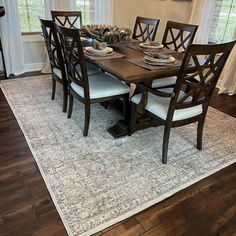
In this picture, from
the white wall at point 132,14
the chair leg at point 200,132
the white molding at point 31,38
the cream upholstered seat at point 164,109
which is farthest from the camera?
the white wall at point 132,14

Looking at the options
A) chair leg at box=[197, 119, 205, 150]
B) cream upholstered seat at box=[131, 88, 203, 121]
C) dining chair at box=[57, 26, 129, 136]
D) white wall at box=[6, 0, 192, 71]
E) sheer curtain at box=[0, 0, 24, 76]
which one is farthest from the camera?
white wall at box=[6, 0, 192, 71]

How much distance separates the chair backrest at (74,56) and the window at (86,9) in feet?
7.24

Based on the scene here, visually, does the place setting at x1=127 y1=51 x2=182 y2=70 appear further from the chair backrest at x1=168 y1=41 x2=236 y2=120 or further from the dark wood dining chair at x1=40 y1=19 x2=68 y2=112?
the dark wood dining chair at x1=40 y1=19 x2=68 y2=112

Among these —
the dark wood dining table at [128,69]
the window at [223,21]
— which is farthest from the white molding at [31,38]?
the window at [223,21]

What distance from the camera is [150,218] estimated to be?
1562 mm

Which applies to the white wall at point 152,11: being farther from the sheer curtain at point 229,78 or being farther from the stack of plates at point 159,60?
the stack of plates at point 159,60

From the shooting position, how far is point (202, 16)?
3705 mm

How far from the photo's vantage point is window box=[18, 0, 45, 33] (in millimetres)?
3735

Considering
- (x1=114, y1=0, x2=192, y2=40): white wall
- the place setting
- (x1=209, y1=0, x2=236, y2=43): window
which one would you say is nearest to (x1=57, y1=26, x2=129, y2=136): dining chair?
the place setting

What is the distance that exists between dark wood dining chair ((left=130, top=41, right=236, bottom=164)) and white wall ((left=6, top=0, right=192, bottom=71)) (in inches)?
102

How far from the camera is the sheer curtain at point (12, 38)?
3547 millimetres

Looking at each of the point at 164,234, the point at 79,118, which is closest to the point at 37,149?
the point at 79,118

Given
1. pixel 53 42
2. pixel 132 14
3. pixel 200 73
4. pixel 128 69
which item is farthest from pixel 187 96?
pixel 132 14

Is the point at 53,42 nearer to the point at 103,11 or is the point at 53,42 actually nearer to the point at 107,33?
the point at 107,33
